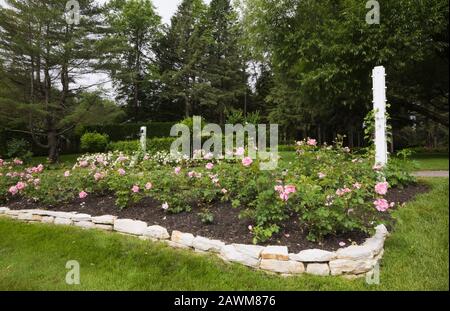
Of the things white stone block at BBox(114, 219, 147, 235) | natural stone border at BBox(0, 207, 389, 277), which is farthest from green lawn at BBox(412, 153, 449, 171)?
white stone block at BBox(114, 219, 147, 235)

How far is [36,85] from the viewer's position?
15617mm

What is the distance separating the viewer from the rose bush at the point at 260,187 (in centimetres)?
349

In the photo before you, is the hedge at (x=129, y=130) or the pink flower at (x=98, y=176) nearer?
the pink flower at (x=98, y=176)

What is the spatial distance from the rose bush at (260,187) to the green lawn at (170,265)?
1.47 feet

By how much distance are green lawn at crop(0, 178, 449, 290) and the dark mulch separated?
348mm

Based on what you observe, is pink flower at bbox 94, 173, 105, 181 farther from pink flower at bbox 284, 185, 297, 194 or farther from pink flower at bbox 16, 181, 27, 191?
pink flower at bbox 284, 185, 297, 194

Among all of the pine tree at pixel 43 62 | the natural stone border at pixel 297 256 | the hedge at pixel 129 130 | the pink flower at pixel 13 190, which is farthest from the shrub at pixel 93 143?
Answer: the natural stone border at pixel 297 256

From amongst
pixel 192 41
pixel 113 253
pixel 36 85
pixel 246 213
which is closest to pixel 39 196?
pixel 113 253

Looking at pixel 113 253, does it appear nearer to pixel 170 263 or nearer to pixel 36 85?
pixel 170 263

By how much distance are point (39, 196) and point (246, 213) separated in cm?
377

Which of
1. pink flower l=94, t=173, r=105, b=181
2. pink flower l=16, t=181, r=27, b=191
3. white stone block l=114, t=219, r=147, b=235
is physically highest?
pink flower l=94, t=173, r=105, b=181

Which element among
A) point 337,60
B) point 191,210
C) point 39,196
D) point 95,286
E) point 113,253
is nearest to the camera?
point 95,286

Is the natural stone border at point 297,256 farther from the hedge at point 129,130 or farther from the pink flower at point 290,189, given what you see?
the hedge at point 129,130

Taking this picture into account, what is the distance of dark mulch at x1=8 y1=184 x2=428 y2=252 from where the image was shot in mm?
3439
